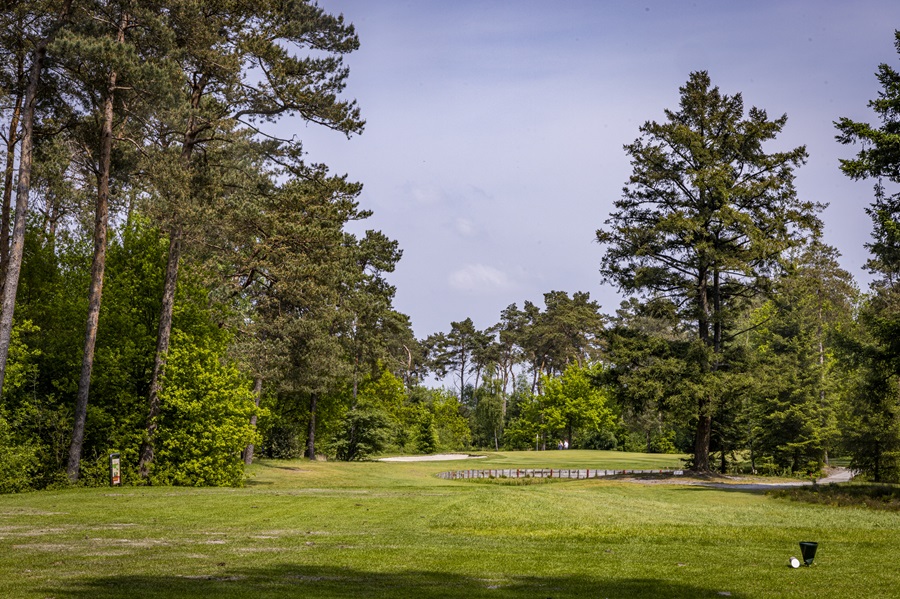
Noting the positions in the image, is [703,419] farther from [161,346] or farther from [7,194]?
[7,194]

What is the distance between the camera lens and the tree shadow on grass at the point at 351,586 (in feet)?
32.0

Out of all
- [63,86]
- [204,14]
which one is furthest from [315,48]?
[63,86]

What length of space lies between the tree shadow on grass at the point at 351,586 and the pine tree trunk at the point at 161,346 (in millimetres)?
20264

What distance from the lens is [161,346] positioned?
100 feet

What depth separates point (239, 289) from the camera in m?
37.3

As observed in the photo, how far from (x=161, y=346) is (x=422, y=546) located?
61.9ft

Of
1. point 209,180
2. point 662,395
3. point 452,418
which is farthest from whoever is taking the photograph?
point 452,418

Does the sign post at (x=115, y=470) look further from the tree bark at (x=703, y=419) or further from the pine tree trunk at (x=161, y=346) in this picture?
the tree bark at (x=703, y=419)

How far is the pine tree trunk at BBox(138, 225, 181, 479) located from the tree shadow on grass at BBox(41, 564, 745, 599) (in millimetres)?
20264


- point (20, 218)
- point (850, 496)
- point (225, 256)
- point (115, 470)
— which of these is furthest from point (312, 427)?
point (850, 496)

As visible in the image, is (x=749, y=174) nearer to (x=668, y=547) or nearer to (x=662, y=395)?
(x=662, y=395)

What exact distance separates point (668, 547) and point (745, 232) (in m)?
29.0

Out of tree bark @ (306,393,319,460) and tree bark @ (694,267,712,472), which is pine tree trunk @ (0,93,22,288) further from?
tree bark @ (694,267,712,472)

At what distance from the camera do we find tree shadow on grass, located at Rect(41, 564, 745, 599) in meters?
9.76
